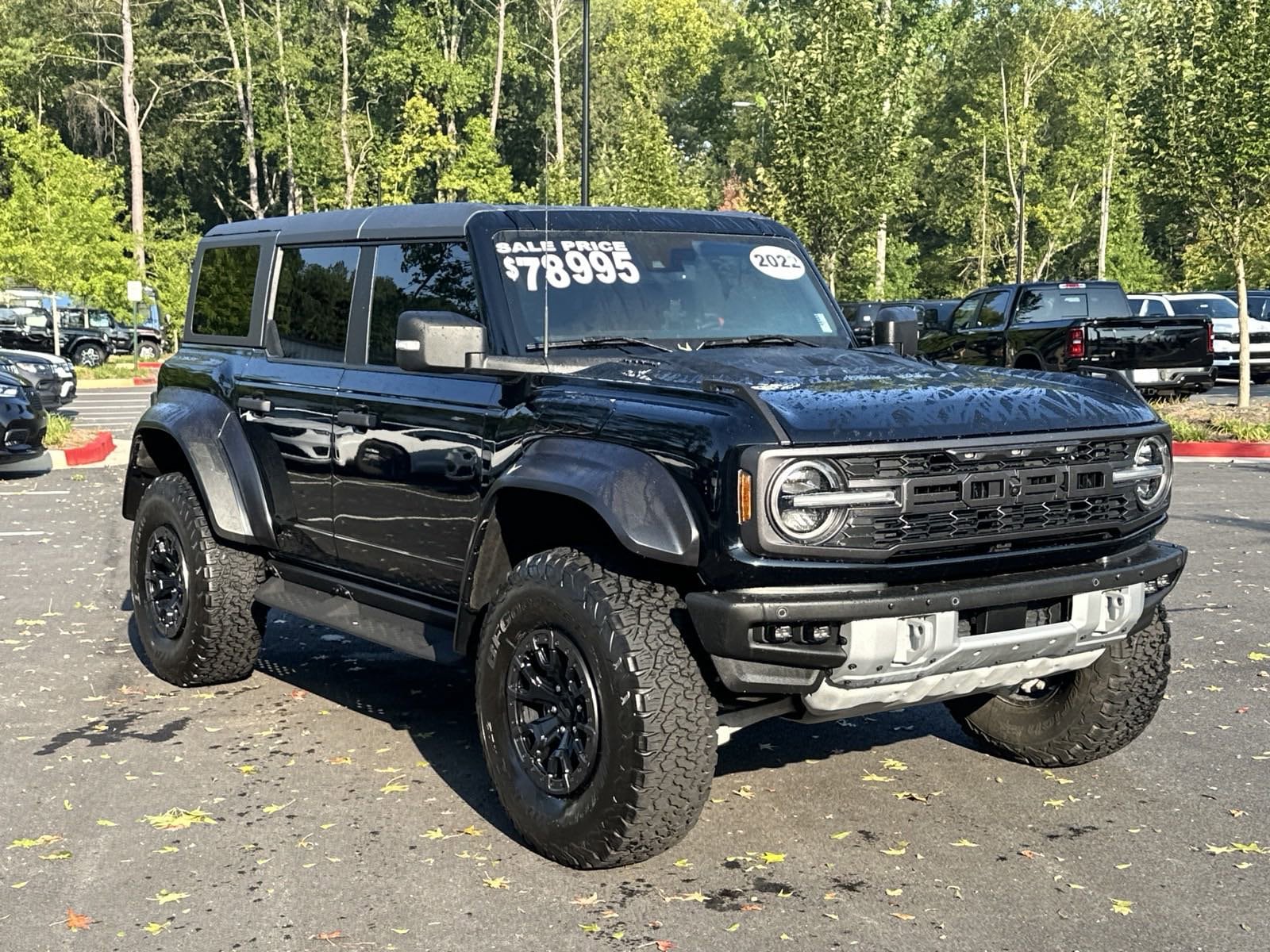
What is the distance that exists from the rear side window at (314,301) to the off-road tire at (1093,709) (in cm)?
294

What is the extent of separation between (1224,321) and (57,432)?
2116 cm

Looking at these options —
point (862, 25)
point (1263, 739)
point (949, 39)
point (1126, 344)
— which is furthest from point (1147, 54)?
point (949, 39)

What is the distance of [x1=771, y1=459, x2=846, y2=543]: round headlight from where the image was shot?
4328 mm

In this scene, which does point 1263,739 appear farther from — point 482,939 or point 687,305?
point 482,939

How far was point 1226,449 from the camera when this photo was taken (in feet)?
59.5

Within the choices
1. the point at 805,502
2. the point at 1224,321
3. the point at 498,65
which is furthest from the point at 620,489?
the point at 498,65

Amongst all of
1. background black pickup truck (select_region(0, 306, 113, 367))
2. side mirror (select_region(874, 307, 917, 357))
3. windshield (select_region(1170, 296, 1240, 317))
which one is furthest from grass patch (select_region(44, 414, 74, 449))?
windshield (select_region(1170, 296, 1240, 317))

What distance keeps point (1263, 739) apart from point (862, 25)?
2710 cm

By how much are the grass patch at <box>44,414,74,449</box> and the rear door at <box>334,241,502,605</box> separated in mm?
13896

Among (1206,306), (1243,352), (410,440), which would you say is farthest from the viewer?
(1206,306)

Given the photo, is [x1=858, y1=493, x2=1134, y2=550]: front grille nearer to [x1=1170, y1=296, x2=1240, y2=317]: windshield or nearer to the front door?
the front door

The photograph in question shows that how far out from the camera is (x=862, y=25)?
31.3 metres

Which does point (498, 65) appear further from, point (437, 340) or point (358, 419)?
point (437, 340)

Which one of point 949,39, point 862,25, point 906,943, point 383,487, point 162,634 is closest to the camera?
point 906,943
